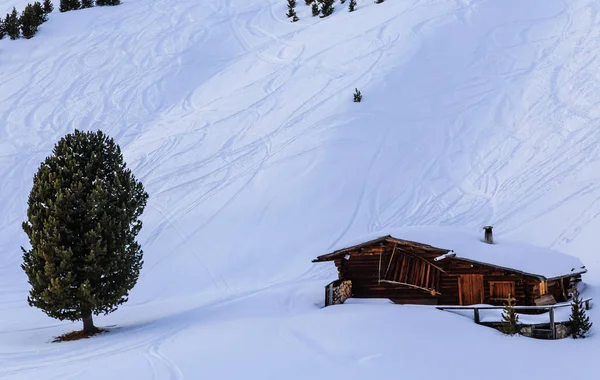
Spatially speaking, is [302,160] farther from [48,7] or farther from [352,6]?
[48,7]

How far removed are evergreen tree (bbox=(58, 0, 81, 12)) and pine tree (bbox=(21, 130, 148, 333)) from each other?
56.0 meters

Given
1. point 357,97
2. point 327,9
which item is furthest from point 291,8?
point 357,97

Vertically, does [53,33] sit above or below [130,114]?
above

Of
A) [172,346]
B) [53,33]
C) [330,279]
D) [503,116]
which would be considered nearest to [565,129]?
[503,116]

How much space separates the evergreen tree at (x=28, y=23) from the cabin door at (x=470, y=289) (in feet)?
178

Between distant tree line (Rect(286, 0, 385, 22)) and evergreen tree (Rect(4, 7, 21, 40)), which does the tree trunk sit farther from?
evergreen tree (Rect(4, 7, 21, 40))

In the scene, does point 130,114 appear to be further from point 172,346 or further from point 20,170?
point 172,346

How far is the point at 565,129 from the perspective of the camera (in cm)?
3978

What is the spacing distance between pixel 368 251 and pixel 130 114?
29560 mm

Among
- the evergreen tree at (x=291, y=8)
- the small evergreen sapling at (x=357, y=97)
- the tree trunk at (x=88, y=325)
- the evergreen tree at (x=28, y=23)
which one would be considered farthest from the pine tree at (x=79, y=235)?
the evergreen tree at (x=291, y=8)

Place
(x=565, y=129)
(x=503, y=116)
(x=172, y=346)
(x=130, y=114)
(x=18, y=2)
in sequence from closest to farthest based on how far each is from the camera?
(x=172, y=346), (x=565, y=129), (x=503, y=116), (x=130, y=114), (x=18, y=2)

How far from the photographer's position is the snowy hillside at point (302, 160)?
1789cm

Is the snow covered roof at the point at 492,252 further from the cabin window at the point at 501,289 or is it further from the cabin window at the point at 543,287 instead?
the cabin window at the point at 501,289

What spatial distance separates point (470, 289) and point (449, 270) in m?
1.00
